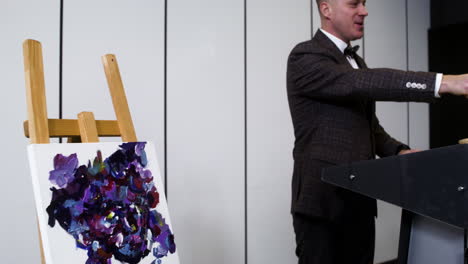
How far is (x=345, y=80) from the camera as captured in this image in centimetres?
124

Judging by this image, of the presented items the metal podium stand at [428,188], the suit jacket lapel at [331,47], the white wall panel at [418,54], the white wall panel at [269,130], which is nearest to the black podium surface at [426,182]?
the metal podium stand at [428,188]

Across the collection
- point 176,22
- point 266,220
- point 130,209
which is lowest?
point 266,220

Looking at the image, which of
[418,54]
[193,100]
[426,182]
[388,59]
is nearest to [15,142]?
[193,100]

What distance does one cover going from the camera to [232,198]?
7.45 feet

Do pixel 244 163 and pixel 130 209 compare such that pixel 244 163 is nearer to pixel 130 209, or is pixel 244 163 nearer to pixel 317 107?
pixel 317 107

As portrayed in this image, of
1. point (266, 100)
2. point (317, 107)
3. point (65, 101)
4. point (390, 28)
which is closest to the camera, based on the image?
point (317, 107)

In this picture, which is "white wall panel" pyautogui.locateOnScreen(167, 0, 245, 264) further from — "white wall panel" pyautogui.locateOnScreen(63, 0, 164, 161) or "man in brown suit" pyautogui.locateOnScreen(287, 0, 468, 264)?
"man in brown suit" pyautogui.locateOnScreen(287, 0, 468, 264)

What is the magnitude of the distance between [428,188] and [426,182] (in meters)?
0.02

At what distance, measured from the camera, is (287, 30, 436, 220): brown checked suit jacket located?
1312mm

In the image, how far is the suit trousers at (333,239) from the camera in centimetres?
137

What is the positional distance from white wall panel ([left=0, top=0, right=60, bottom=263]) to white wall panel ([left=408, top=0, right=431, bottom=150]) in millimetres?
2820

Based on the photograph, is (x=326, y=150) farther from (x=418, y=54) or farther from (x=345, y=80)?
(x=418, y=54)

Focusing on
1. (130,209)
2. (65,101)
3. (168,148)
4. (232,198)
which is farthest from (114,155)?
(232,198)

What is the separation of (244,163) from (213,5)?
95 cm
